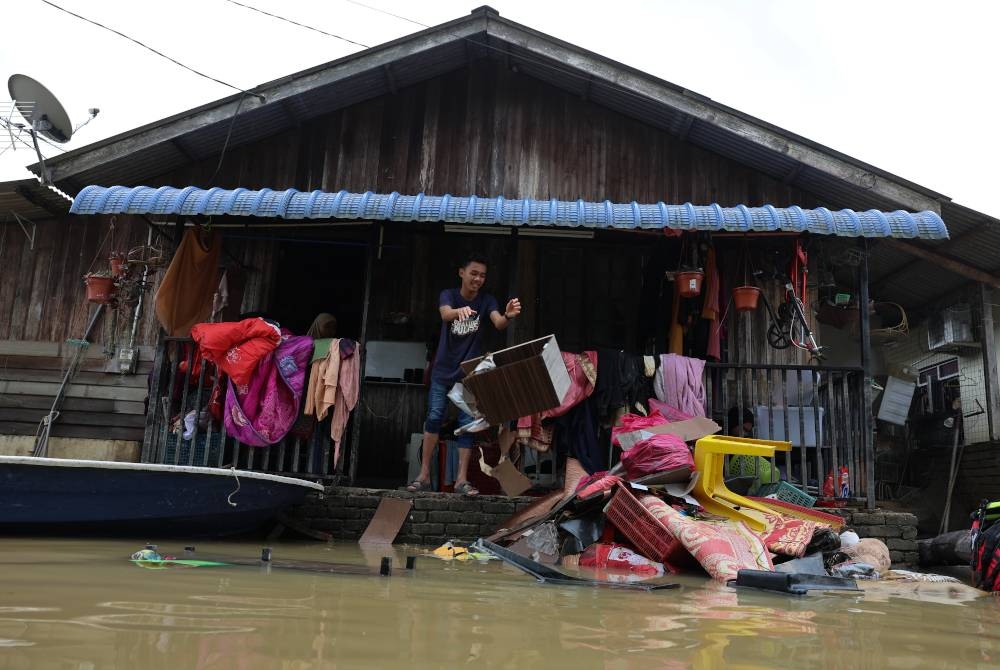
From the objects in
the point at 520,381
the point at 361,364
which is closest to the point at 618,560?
the point at 520,381

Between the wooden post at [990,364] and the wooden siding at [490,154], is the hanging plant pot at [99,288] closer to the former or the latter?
the wooden siding at [490,154]

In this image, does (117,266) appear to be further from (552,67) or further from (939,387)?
(939,387)

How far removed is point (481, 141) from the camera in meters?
8.16

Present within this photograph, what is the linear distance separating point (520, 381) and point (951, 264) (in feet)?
20.3

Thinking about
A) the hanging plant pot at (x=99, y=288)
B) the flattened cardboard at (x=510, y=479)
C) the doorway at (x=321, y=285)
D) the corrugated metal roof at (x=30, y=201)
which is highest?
the corrugated metal roof at (x=30, y=201)

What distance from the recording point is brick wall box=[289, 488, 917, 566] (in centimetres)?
589

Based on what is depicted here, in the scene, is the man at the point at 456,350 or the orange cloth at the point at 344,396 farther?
the orange cloth at the point at 344,396

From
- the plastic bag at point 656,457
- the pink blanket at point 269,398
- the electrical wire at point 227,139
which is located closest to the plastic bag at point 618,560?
the plastic bag at point 656,457

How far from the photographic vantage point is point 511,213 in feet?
21.0

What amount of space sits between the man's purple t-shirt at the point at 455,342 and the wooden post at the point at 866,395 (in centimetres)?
304

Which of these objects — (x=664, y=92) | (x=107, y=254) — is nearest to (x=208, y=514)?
(x=107, y=254)

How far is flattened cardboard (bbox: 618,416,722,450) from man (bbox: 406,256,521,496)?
1.29m

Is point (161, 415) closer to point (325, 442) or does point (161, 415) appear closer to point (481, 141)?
point (325, 442)

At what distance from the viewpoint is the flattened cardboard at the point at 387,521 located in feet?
19.1
